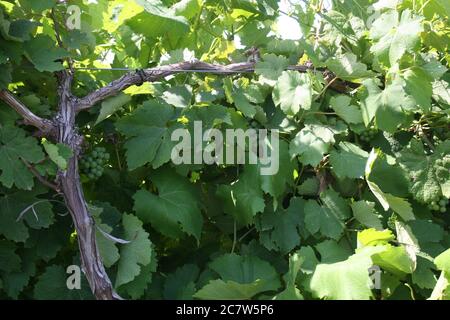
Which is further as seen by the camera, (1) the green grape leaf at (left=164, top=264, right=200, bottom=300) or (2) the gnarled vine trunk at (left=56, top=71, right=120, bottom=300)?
(1) the green grape leaf at (left=164, top=264, right=200, bottom=300)

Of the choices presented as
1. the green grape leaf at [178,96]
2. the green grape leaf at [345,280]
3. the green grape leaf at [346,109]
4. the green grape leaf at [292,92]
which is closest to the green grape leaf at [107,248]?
the green grape leaf at [178,96]

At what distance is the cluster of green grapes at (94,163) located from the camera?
214 centimetres

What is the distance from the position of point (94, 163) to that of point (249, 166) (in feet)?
1.69

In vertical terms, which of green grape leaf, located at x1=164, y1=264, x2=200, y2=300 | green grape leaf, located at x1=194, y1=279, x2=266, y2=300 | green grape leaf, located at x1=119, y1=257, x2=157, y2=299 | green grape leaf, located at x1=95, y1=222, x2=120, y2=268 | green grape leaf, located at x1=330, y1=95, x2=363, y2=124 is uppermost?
green grape leaf, located at x1=330, y1=95, x2=363, y2=124

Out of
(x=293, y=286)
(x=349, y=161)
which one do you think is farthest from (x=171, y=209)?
(x=349, y=161)

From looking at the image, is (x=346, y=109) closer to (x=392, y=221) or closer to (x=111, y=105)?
(x=392, y=221)

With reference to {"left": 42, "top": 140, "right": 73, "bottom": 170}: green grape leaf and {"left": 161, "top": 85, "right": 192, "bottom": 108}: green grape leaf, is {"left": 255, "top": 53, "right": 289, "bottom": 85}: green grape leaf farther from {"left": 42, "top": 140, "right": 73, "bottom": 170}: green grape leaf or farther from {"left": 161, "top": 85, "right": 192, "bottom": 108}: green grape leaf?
{"left": 42, "top": 140, "right": 73, "bottom": 170}: green grape leaf

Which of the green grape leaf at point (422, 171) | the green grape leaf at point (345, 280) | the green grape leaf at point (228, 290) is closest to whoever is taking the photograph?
the green grape leaf at point (345, 280)

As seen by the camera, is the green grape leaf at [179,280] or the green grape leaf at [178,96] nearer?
the green grape leaf at [179,280]

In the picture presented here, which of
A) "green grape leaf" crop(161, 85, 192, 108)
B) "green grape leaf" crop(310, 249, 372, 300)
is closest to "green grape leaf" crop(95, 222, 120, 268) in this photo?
"green grape leaf" crop(161, 85, 192, 108)

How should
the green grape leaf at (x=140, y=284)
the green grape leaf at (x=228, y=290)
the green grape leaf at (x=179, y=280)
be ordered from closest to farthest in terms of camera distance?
the green grape leaf at (x=228, y=290), the green grape leaf at (x=140, y=284), the green grape leaf at (x=179, y=280)

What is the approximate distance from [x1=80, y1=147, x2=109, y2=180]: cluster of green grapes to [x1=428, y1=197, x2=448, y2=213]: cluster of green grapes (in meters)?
1.11

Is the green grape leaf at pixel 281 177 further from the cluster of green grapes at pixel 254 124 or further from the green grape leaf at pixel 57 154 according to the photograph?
the green grape leaf at pixel 57 154

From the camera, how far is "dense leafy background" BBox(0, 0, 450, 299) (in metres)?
1.98
